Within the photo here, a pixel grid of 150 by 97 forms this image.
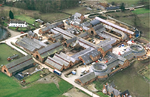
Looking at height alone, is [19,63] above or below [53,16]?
below

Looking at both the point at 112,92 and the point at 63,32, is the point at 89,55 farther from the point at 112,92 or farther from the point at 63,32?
the point at 63,32

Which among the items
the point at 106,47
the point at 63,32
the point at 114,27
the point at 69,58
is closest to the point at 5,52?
the point at 69,58

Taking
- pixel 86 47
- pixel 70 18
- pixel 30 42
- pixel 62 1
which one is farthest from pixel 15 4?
pixel 86 47

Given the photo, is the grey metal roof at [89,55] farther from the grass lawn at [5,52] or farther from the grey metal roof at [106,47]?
the grass lawn at [5,52]

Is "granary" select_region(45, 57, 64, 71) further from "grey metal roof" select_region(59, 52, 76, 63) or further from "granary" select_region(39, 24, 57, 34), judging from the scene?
"granary" select_region(39, 24, 57, 34)

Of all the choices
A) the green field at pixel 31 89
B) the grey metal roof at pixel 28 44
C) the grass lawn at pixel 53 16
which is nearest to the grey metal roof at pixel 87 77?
the green field at pixel 31 89
